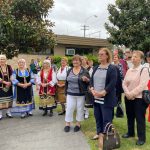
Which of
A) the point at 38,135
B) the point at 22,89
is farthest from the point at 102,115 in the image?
the point at 22,89

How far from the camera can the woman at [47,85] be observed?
31.6 ft

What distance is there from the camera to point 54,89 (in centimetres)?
975

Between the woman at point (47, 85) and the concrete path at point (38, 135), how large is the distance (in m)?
0.45

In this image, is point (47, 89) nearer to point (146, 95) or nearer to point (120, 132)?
point (120, 132)

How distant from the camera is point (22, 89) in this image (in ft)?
31.3

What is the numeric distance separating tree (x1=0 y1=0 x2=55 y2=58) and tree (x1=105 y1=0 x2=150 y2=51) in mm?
11823

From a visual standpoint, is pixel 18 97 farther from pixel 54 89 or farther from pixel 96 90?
pixel 96 90

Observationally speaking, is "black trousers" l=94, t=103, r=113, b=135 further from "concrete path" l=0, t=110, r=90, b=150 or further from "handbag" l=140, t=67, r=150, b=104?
"handbag" l=140, t=67, r=150, b=104

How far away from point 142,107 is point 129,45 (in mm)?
17582

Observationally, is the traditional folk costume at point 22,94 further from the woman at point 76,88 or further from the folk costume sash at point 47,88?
the woman at point 76,88

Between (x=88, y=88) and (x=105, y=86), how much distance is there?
3.12 feet

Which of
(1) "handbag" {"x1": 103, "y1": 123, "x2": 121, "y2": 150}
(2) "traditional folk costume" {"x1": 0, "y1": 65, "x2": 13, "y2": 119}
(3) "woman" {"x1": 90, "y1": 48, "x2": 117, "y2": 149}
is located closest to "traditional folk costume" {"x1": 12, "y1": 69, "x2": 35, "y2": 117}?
(2) "traditional folk costume" {"x1": 0, "y1": 65, "x2": 13, "y2": 119}

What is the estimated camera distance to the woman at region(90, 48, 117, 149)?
6.64 metres

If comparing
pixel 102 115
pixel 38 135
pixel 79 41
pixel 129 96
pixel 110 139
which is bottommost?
pixel 38 135
